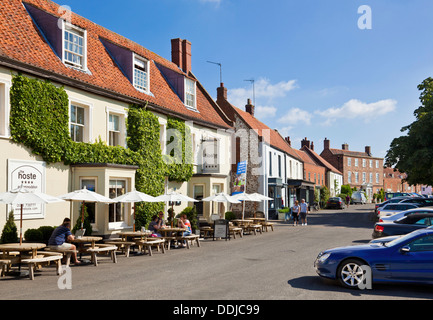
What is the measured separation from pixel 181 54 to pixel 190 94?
4.67m

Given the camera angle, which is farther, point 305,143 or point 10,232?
point 305,143

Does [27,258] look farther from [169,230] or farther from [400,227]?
[400,227]

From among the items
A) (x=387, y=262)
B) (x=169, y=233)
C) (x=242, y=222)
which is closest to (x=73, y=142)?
(x=169, y=233)

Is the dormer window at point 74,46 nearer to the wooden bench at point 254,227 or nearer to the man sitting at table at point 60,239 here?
the man sitting at table at point 60,239

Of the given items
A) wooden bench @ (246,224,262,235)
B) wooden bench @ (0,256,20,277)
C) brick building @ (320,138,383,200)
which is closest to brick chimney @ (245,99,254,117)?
wooden bench @ (246,224,262,235)

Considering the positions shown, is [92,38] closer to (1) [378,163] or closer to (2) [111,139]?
(2) [111,139]

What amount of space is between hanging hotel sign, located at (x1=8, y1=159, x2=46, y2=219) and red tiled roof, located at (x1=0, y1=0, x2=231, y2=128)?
3387 millimetres

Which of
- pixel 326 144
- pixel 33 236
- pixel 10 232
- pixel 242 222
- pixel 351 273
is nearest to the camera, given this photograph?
pixel 351 273

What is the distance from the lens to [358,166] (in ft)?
298

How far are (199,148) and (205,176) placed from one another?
1.93m

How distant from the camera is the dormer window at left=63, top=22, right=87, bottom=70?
18062 mm

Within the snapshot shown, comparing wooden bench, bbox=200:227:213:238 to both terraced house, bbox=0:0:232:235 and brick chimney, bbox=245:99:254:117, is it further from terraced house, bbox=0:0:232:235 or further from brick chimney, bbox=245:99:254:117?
brick chimney, bbox=245:99:254:117

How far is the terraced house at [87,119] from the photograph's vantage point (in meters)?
15.2

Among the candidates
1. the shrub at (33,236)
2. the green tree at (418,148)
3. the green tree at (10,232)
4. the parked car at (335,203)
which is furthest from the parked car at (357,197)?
the green tree at (10,232)
